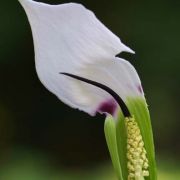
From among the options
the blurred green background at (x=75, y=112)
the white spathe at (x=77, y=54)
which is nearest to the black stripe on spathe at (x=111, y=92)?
the white spathe at (x=77, y=54)

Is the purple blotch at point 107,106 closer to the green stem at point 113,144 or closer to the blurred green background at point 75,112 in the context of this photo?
the green stem at point 113,144

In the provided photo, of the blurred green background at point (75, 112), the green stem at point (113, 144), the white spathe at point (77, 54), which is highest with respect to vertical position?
the white spathe at point (77, 54)

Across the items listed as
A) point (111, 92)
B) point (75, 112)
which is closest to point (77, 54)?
point (111, 92)

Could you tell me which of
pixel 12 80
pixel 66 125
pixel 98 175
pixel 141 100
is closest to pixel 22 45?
pixel 12 80

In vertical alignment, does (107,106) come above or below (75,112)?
above

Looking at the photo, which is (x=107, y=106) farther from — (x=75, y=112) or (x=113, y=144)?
(x=75, y=112)

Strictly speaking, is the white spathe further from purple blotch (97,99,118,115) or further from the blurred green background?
the blurred green background

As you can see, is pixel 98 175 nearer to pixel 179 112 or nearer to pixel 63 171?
pixel 63 171
